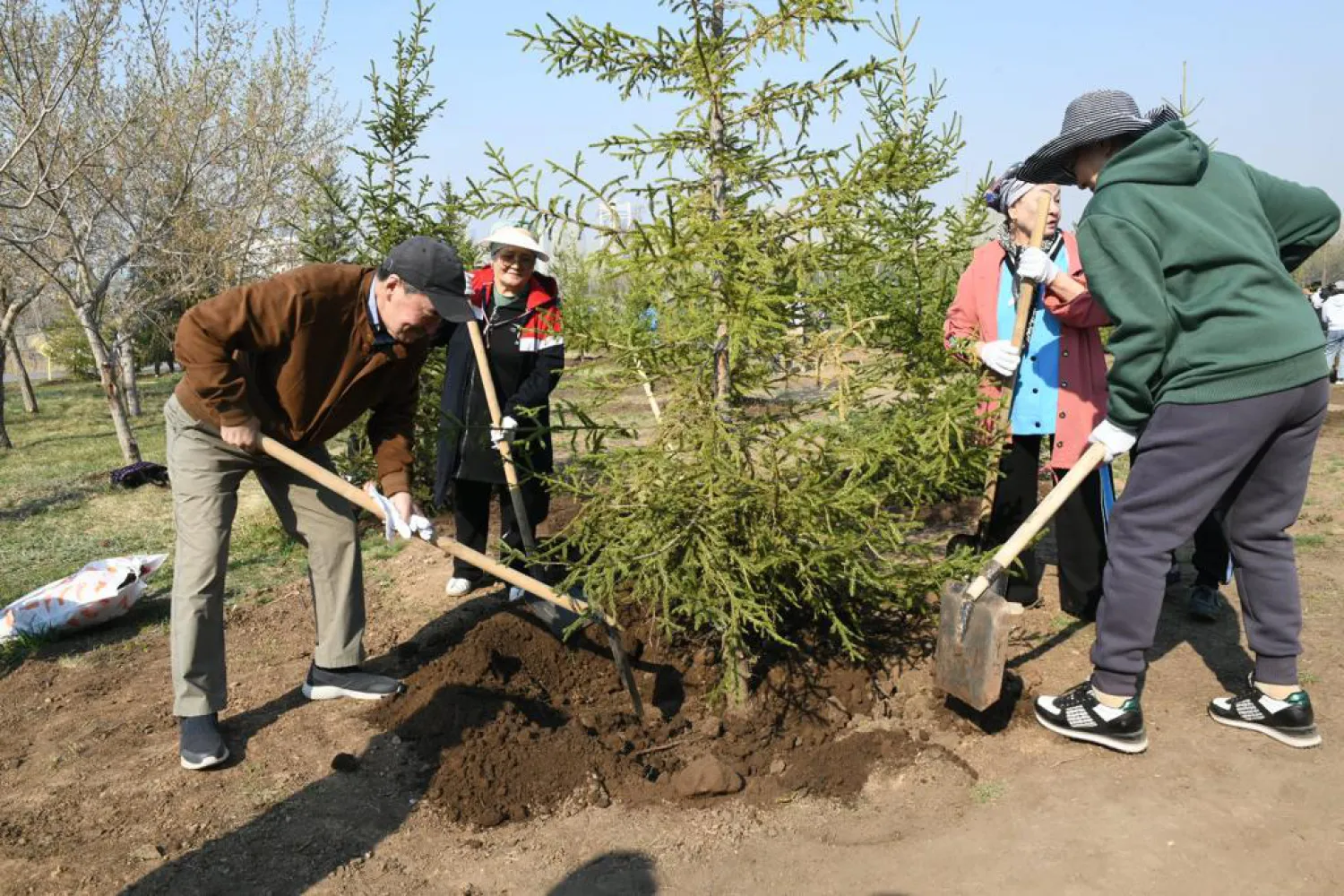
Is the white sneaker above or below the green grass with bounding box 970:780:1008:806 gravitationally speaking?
above

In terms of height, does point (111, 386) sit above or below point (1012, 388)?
below

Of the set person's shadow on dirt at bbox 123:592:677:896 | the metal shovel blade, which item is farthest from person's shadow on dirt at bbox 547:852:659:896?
the metal shovel blade

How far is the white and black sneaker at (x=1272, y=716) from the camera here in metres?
3.25

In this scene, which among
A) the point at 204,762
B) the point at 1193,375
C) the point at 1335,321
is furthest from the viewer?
the point at 1335,321

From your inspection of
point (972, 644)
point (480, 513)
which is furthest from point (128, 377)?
point (972, 644)

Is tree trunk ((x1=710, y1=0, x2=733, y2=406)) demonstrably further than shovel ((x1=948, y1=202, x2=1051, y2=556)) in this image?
No

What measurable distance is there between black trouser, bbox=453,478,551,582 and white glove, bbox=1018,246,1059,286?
267cm

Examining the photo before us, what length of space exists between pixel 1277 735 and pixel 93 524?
328 inches

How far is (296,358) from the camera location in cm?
351

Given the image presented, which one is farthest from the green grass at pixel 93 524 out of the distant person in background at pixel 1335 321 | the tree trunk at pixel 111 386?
the distant person in background at pixel 1335 321

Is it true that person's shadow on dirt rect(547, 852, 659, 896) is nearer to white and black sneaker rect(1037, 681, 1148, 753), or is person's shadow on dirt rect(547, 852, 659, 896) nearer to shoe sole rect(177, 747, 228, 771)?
shoe sole rect(177, 747, 228, 771)

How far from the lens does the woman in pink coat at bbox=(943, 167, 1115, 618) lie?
3.96 metres

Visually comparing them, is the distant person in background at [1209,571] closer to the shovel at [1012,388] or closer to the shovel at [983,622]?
the shovel at [1012,388]

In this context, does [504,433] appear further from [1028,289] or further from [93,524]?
[93,524]
